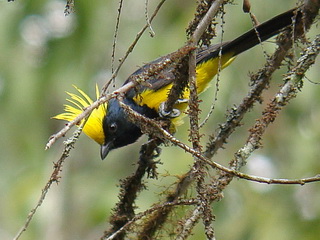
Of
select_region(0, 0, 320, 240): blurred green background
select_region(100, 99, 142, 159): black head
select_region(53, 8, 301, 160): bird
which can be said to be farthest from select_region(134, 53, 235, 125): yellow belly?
select_region(0, 0, 320, 240): blurred green background

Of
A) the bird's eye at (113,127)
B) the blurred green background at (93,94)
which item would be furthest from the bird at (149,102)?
the blurred green background at (93,94)

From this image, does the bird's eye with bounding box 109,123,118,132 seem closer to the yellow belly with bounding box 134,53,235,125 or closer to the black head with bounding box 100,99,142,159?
the black head with bounding box 100,99,142,159

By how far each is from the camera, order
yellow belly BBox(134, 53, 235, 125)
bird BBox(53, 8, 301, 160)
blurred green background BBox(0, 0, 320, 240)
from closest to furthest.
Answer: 1. bird BBox(53, 8, 301, 160)
2. yellow belly BBox(134, 53, 235, 125)
3. blurred green background BBox(0, 0, 320, 240)

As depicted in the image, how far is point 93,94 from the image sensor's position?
23.6 feet

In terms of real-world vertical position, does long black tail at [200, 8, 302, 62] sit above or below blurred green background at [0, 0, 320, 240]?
below

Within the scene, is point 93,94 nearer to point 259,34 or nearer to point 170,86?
point 170,86

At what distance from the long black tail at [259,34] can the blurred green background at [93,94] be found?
820 millimetres

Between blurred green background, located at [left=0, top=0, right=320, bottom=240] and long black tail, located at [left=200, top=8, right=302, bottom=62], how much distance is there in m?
0.82

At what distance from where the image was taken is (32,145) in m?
6.84

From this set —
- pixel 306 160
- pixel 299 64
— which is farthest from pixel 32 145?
pixel 299 64

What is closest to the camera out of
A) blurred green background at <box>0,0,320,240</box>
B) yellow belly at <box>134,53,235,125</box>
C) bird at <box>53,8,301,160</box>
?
bird at <box>53,8,301,160</box>

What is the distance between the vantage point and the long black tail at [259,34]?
335 cm

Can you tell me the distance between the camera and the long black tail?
335 cm

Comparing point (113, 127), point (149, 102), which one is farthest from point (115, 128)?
point (149, 102)
